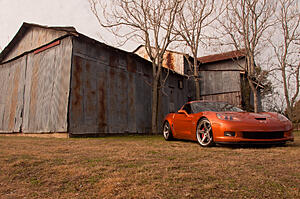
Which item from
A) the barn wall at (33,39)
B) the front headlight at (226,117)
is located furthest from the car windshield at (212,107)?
the barn wall at (33,39)

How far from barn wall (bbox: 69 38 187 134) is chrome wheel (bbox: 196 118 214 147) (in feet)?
18.7

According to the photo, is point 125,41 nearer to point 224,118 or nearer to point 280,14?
point 224,118

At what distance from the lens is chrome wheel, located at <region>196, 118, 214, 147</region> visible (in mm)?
5418

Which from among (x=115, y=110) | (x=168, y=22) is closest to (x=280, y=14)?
(x=168, y=22)

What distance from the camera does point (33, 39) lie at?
1294 cm

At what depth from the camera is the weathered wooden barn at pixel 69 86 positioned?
1003cm

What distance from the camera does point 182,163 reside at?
3426 millimetres

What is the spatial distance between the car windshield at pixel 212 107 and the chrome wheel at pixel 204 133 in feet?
1.82

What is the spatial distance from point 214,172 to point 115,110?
9.18 meters

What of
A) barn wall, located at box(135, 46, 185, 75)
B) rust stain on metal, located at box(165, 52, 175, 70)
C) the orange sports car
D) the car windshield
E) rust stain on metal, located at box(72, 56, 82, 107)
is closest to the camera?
the orange sports car

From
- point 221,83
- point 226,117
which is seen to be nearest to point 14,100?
point 226,117

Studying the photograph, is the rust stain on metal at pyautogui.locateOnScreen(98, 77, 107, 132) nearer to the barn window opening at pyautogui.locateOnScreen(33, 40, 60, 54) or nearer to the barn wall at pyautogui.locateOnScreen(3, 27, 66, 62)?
the barn window opening at pyautogui.locateOnScreen(33, 40, 60, 54)

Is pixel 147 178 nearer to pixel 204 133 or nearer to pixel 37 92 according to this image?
pixel 204 133

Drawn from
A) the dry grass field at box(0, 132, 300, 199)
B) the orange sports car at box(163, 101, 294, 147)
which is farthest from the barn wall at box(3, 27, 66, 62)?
the dry grass field at box(0, 132, 300, 199)
